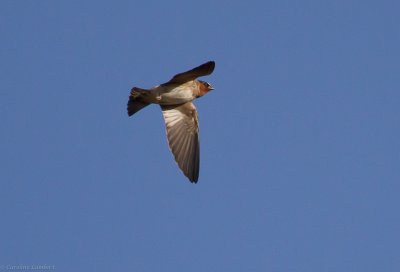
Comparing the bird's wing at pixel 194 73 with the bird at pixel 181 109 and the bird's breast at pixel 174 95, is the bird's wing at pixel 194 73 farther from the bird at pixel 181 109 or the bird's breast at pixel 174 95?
the bird's breast at pixel 174 95

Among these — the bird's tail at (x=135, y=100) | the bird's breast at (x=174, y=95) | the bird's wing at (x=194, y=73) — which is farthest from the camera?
the bird's breast at (x=174, y=95)

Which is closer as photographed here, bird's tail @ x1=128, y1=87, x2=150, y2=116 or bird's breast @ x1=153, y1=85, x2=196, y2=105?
bird's tail @ x1=128, y1=87, x2=150, y2=116

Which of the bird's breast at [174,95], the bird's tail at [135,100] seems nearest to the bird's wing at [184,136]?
the bird's breast at [174,95]

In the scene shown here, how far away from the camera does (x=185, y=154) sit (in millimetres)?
9062

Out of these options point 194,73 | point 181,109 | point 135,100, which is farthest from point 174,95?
point 194,73

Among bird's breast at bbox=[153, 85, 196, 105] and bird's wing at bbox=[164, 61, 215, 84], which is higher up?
bird's wing at bbox=[164, 61, 215, 84]

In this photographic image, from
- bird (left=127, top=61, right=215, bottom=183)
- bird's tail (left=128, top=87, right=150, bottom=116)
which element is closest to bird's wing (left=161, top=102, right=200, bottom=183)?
bird (left=127, top=61, right=215, bottom=183)

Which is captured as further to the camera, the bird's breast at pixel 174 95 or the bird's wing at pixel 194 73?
the bird's breast at pixel 174 95

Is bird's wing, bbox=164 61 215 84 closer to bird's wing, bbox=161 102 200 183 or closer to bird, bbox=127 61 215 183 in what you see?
bird, bbox=127 61 215 183

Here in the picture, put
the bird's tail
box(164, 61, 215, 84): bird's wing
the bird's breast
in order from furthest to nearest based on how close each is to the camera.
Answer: the bird's breast → the bird's tail → box(164, 61, 215, 84): bird's wing

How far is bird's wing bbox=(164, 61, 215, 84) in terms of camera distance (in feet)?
26.2

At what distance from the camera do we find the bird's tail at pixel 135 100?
862cm

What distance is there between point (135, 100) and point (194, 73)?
0.77 meters

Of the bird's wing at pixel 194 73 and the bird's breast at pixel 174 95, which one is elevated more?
the bird's wing at pixel 194 73
